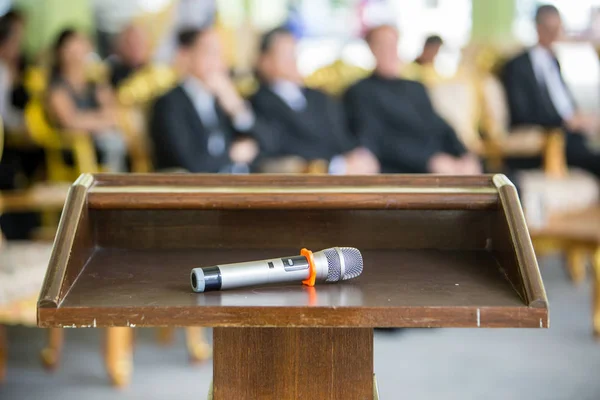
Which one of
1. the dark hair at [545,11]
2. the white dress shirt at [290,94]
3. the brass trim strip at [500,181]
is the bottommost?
the brass trim strip at [500,181]

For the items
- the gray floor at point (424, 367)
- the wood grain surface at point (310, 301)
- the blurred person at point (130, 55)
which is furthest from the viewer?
the blurred person at point (130, 55)

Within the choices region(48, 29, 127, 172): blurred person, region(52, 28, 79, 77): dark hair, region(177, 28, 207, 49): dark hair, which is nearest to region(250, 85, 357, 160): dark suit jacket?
region(177, 28, 207, 49): dark hair

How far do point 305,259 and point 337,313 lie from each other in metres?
0.14

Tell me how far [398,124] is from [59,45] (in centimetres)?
214

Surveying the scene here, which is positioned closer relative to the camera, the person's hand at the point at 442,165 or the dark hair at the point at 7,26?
the person's hand at the point at 442,165

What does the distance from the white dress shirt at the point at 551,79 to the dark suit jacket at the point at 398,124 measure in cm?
105

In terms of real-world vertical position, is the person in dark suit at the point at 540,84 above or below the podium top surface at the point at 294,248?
above

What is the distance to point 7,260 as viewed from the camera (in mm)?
2625

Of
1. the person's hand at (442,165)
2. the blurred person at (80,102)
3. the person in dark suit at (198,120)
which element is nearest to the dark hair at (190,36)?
the person in dark suit at (198,120)

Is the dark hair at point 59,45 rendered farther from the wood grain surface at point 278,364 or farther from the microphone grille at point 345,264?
the microphone grille at point 345,264

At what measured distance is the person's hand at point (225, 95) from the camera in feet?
13.7

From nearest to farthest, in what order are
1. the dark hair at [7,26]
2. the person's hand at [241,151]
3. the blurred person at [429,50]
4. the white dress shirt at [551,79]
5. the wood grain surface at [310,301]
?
the wood grain surface at [310,301]
the person's hand at [241,151]
the white dress shirt at [551,79]
the dark hair at [7,26]
the blurred person at [429,50]

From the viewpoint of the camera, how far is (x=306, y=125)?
4688 mm

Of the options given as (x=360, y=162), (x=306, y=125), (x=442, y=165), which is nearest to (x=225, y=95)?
(x=306, y=125)
